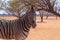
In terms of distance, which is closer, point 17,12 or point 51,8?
point 51,8

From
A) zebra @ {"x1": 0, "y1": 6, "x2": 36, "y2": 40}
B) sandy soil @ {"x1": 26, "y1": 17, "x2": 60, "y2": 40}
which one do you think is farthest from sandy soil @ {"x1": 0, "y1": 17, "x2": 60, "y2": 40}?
zebra @ {"x1": 0, "y1": 6, "x2": 36, "y2": 40}

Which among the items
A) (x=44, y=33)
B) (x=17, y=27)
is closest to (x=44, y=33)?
(x=44, y=33)

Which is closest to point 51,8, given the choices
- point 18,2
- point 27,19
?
point 27,19

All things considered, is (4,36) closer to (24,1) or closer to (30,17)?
(30,17)

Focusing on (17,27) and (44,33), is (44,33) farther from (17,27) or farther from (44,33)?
(17,27)

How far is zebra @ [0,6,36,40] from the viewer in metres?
2.96

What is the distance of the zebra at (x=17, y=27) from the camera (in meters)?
2.96

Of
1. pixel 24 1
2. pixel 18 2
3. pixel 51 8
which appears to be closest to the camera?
pixel 51 8

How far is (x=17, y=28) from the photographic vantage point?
2.98 m

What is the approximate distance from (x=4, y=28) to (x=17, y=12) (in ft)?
11.7

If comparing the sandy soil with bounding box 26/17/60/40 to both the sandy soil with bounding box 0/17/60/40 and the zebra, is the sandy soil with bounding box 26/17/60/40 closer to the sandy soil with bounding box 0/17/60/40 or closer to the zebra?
the sandy soil with bounding box 0/17/60/40

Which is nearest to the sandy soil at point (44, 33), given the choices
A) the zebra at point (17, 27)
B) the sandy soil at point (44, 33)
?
the sandy soil at point (44, 33)

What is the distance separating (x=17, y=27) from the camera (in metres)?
2.98

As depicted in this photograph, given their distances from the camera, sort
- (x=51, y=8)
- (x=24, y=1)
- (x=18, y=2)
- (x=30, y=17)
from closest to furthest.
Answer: (x=30, y=17) < (x=51, y=8) < (x=24, y=1) < (x=18, y=2)
